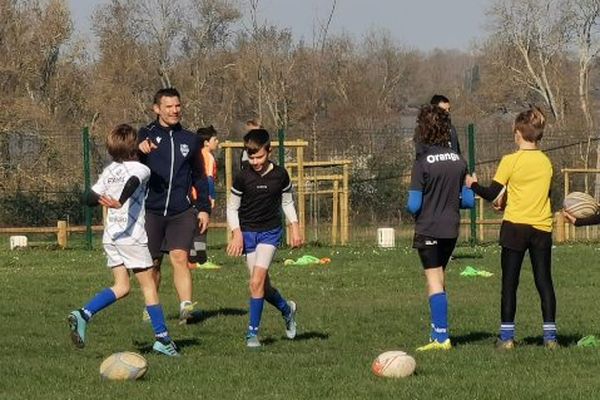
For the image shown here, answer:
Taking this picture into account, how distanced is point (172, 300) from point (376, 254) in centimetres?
773

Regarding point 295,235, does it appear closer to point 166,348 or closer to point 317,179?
point 166,348

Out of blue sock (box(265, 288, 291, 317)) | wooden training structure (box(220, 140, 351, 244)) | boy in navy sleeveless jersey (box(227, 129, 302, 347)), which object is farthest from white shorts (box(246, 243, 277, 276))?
wooden training structure (box(220, 140, 351, 244))

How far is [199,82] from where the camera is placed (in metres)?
55.3

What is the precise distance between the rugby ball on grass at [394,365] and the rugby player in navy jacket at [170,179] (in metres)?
3.06

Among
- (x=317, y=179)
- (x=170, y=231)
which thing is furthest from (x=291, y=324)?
(x=317, y=179)

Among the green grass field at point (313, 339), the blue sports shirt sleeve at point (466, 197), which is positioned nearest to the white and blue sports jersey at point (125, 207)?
the green grass field at point (313, 339)

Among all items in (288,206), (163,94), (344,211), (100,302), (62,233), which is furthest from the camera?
(344,211)

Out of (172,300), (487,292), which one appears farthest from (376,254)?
(172,300)

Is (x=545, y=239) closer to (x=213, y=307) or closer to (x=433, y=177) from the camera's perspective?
(x=433, y=177)

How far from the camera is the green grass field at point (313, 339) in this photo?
7.68 metres

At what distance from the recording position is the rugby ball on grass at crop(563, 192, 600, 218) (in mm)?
9844

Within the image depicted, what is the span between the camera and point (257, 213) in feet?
33.3

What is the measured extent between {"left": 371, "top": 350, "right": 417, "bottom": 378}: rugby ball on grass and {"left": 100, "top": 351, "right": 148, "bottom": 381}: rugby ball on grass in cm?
154

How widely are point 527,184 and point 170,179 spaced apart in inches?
123
